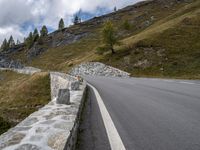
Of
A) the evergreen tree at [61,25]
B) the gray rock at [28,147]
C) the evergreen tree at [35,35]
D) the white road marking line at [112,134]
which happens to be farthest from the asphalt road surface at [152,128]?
the evergreen tree at [61,25]

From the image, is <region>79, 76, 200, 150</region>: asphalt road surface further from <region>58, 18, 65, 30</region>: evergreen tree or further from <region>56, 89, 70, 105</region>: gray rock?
<region>58, 18, 65, 30</region>: evergreen tree

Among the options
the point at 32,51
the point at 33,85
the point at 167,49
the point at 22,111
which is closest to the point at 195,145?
the point at 22,111

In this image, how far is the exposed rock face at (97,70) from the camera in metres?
39.1

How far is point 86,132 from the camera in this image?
4.86 meters

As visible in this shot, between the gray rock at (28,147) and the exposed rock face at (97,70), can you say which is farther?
the exposed rock face at (97,70)

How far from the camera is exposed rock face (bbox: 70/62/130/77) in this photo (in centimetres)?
3911

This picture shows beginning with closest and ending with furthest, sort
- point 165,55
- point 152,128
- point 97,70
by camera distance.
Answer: point 152,128 < point 165,55 < point 97,70

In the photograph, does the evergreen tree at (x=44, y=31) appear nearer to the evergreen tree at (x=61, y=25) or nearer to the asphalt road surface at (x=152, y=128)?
the evergreen tree at (x=61, y=25)

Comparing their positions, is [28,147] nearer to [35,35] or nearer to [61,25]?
[35,35]

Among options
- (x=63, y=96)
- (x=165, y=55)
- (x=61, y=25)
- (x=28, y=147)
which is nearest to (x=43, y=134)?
(x=28, y=147)

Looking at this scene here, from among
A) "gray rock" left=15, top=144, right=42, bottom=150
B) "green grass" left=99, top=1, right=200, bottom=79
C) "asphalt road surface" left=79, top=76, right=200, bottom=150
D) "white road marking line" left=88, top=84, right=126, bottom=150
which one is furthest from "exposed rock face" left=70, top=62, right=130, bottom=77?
"gray rock" left=15, top=144, right=42, bottom=150

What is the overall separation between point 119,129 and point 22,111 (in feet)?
53.5

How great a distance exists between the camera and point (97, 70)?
45.3m

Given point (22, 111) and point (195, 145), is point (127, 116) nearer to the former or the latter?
point (195, 145)
